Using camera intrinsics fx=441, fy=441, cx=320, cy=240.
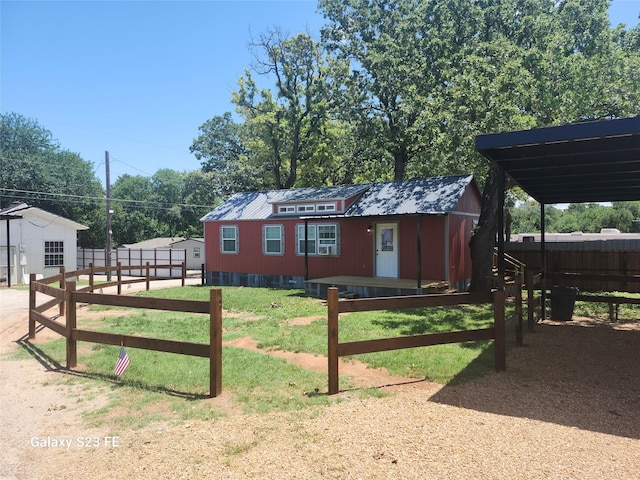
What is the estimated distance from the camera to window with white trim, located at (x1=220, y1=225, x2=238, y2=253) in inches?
793

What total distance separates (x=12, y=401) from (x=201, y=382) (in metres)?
1.97

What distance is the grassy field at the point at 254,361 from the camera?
463 cm

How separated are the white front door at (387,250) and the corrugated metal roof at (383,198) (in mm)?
616

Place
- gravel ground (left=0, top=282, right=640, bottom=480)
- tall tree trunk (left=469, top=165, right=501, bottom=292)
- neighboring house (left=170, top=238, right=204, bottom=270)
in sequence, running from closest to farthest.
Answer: gravel ground (left=0, top=282, right=640, bottom=480) → tall tree trunk (left=469, top=165, right=501, bottom=292) → neighboring house (left=170, top=238, right=204, bottom=270)

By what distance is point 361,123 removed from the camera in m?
23.2

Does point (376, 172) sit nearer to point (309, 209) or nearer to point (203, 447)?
point (309, 209)

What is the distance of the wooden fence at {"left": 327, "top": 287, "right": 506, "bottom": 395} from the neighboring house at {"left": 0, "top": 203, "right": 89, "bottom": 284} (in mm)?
22723

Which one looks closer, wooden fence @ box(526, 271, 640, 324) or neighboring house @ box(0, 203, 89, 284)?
wooden fence @ box(526, 271, 640, 324)

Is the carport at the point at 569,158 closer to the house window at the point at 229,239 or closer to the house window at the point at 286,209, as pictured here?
the house window at the point at 286,209

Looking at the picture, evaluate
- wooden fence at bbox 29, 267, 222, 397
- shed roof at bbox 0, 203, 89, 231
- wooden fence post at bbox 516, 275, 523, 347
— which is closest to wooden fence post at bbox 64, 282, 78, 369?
wooden fence at bbox 29, 267, 222, 397

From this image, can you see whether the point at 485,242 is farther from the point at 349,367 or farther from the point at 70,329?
the point at 70,329

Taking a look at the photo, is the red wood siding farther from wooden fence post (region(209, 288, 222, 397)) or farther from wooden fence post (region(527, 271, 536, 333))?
wooden fence post (region(209, 288, 222, 397))

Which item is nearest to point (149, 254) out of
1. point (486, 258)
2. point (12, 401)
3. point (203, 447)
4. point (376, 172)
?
point (376, 172)

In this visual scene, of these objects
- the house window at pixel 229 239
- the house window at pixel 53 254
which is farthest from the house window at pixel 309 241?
the house window at pixel 53 254
